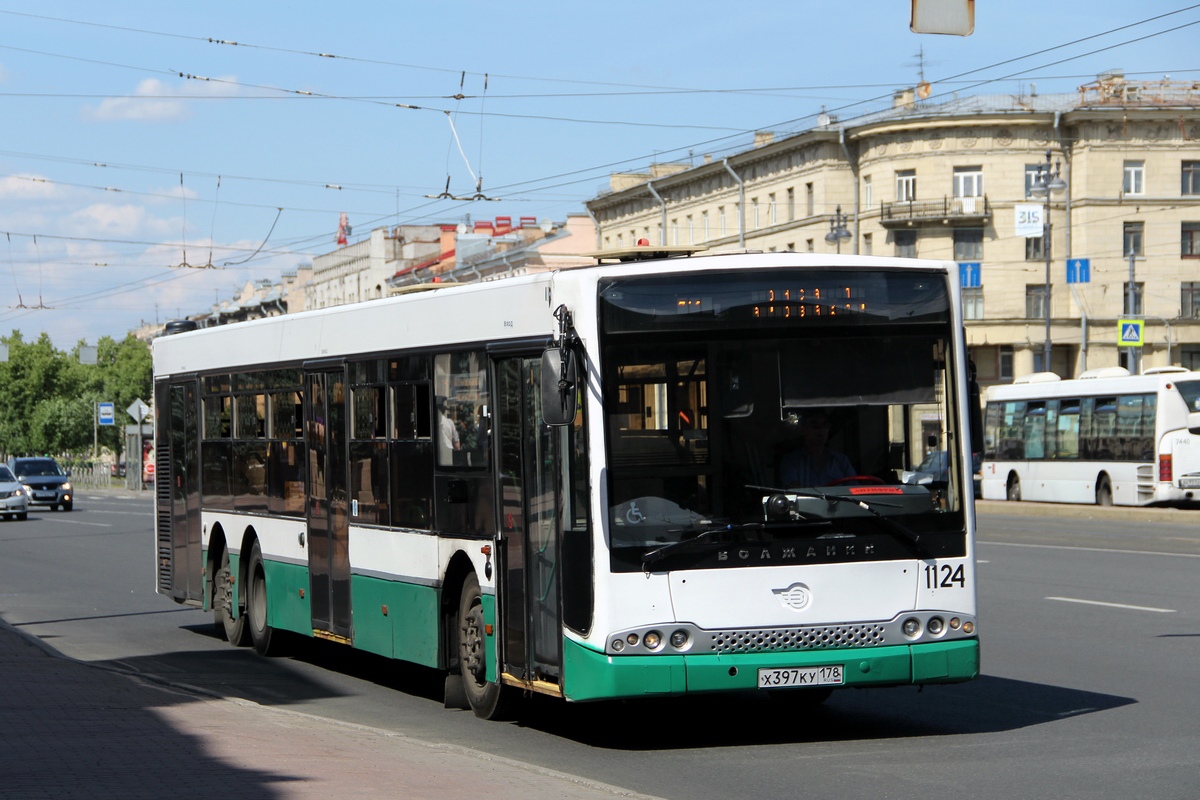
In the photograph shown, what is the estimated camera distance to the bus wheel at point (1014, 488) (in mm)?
43500

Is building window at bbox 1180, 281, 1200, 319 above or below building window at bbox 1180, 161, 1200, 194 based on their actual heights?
below

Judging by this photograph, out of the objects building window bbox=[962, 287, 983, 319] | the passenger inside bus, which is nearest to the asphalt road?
the passenger inside bus

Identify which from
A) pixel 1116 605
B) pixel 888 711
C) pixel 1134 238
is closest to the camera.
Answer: pixel 888 711

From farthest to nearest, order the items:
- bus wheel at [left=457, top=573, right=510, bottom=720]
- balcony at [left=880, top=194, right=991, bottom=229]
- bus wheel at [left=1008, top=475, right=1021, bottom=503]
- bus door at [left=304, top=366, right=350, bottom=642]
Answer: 1. balcony at [left=880, top=194, right=991, bottom=229]
2. bus wheel at [left=1008, top=475, right=1021, bottom=503]
3. bus door at [left=304, top=366, right=350, bottom=642]
4. bus wheel at [left=457, top=573, right=510, bottom=720]

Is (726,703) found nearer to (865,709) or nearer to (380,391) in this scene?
(865,709)

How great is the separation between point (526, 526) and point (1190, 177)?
71144 mm

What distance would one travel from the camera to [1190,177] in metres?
76.1

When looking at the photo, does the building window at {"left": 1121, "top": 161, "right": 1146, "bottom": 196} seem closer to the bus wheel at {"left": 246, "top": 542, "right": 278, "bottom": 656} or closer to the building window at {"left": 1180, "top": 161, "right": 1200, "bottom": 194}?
the building window at {"left": 1180, "top": 161, "right": 1200, "bottom": 194}

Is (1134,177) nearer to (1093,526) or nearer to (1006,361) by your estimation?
(1006,361)

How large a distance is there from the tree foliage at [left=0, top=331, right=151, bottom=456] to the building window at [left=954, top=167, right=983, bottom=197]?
63.3 m

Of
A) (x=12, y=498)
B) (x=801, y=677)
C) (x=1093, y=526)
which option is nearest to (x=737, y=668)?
(x=801, y=677)

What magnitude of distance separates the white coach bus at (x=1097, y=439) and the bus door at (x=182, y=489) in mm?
24484

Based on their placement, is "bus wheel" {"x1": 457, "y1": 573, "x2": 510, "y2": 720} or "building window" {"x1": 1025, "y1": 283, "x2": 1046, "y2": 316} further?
"building window" {"x1": 1025, "y1": 283, "x2": 1046, "y2": 316}

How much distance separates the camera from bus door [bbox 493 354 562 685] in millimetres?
9922
